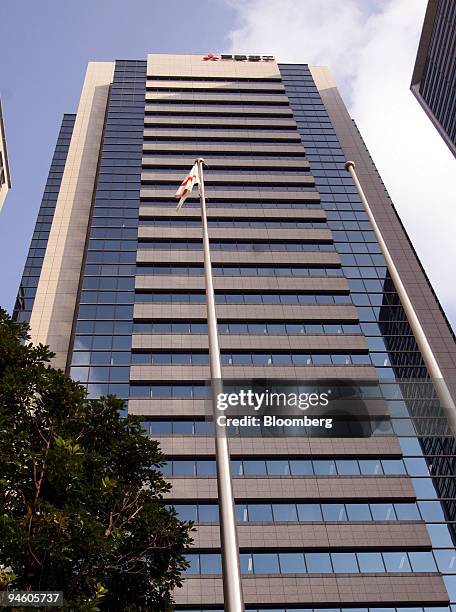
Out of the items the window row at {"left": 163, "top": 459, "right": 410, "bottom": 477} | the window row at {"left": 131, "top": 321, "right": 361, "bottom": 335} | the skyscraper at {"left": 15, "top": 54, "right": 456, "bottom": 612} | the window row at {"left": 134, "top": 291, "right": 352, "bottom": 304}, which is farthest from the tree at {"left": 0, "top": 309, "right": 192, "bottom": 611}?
the window row at {"left": 134, "top": 291, "right": 352, "bottom": 304}

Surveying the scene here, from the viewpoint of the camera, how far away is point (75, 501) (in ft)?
42.5

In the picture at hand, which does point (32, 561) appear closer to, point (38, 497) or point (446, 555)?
point (38, 497)

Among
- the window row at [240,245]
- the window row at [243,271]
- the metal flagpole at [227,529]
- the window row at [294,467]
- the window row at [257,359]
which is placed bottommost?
the metal flagpole at [227,529]

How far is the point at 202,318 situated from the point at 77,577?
115 ft

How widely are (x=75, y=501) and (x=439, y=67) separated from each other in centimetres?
8485

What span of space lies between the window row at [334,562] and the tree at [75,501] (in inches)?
814

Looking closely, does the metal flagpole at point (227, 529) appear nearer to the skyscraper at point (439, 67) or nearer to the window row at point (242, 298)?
the window row at point (242, 298)

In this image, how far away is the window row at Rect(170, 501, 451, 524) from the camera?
3616cm

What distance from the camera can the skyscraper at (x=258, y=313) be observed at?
34.8m

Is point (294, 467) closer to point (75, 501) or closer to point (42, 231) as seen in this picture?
point (75, 501)

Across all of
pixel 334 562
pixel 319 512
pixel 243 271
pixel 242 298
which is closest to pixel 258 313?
pixel 242 298

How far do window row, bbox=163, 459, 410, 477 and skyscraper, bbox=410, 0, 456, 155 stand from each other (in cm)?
5593

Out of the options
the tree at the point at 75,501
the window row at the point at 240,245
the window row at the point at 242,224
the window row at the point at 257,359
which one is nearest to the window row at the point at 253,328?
the window row at the point at 257,359

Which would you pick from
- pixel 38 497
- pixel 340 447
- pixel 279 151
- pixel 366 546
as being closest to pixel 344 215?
pixel 279 151
